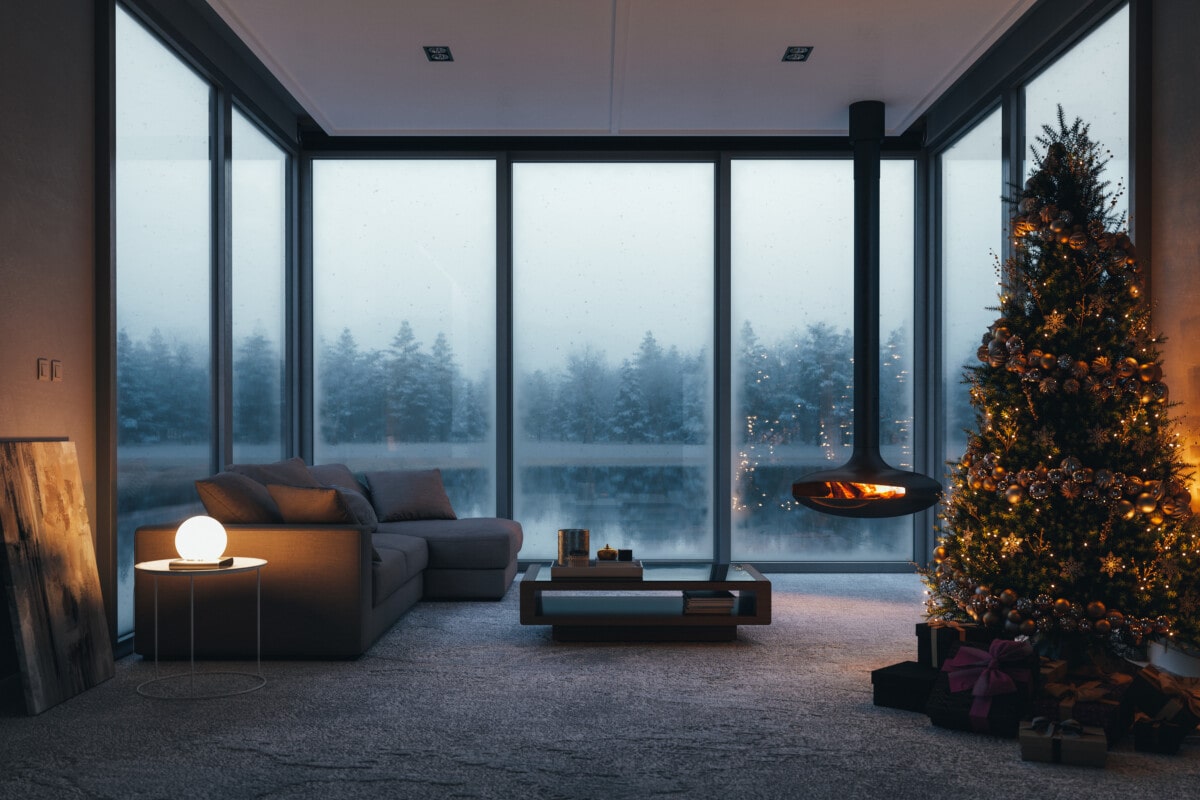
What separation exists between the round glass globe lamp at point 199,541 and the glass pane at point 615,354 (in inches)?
140

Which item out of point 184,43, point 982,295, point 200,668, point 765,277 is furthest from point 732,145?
point 200,668

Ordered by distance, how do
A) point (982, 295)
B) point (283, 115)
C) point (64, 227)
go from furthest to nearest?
point (283, 115) → point (982, 295) → point (64, 227)

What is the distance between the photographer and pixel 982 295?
20.5 ft

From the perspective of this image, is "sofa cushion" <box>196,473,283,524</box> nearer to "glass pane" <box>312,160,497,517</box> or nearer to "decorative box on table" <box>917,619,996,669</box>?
"glass pane" <box>312,160,497,517</box>

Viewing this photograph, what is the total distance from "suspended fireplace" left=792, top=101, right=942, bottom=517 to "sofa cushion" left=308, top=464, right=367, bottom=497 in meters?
2.84

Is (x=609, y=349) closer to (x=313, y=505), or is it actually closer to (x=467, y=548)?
(x=467, y=548)

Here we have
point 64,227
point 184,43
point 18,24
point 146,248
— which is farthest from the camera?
point 184,43

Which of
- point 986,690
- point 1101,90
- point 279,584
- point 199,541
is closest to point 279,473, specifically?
point 279,584

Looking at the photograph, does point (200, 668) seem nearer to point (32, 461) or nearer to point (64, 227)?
point (32, 461)

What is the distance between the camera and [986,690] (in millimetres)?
3363

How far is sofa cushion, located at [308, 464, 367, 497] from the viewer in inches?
249

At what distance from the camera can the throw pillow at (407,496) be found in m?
6.56

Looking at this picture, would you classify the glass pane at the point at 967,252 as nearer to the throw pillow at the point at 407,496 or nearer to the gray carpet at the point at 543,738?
the gray carpet at the point at 543,738

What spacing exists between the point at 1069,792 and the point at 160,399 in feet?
14.1
